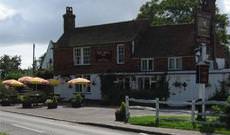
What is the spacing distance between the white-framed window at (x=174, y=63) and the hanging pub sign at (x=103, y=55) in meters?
7.25

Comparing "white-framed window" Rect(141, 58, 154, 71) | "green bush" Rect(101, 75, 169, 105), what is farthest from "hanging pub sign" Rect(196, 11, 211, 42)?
"white-framed window" Rect(141, 58, 154, 71)

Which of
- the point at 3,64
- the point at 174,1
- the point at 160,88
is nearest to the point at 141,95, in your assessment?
the point at 160,88

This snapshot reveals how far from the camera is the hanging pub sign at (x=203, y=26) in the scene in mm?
26391

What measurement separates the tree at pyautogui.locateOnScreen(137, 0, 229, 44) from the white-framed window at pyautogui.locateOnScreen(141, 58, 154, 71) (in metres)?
24.4

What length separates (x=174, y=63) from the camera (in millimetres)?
50250

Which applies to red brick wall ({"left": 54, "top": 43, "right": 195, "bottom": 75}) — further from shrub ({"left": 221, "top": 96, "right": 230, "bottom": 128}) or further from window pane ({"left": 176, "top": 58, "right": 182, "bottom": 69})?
shrub ({"left": 221, "top": 96, "right": 230, "bottom": 128})

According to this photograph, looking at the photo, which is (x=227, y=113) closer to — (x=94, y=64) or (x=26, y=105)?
(x=26, y=105)

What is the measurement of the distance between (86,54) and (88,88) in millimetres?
3404

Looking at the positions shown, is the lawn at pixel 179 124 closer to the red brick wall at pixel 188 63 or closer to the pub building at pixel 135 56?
the pub building at pixel 135 56

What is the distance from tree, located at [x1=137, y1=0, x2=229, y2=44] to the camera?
253ft

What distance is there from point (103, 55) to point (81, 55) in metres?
3.63

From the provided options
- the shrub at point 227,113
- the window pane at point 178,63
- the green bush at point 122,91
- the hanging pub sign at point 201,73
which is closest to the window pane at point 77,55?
the green bush at point 122,91

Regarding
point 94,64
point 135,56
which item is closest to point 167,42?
point 135,56

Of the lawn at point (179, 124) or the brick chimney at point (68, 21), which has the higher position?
the brick chimney at point (68, 21)
